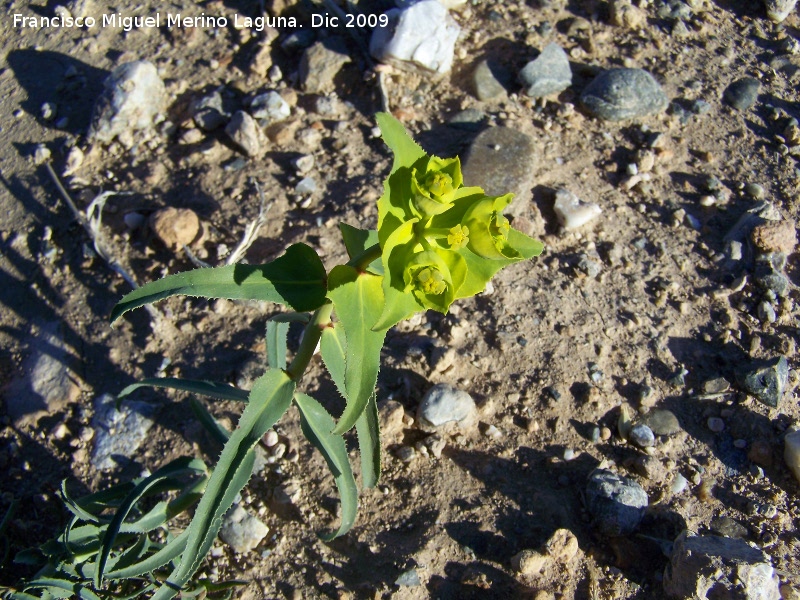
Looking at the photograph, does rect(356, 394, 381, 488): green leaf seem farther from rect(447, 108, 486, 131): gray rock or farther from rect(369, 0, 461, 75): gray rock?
rect(369, 0, 461, 75): gray rock

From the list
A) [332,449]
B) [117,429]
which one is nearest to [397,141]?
[332,449]

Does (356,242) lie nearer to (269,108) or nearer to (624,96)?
(269,108)

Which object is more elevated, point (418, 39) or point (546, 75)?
point (418, 39)

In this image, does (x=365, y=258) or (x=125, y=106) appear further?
(x=125, y=106)

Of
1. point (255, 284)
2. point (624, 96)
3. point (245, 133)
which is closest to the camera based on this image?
point (255, 284)

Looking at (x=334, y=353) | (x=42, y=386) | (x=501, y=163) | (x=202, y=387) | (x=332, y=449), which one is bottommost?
(x=42, y=386)

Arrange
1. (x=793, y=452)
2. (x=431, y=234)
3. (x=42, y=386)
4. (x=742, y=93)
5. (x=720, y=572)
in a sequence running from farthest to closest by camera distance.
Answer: (x=742, y=93) → (x=42, y=386) → (x=793, y=452) → (x=720, y=572) → (x=431, y=234)

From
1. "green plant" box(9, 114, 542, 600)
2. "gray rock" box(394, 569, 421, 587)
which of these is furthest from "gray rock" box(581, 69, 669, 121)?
"gray rock" box(394, 569, 421, 587)
